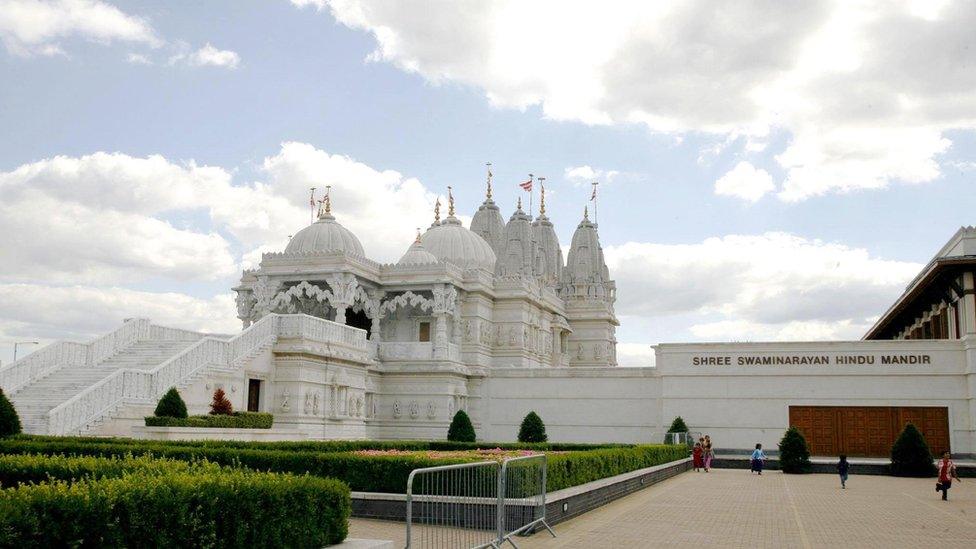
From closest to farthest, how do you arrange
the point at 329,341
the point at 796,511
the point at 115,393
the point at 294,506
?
the point at 294,506
the point at 796,511
the point at 115,393
the point at 329,341

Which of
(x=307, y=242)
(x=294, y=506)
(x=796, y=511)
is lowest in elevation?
(x=796, y=511)

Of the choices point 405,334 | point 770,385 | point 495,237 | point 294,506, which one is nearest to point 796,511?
point 294,506

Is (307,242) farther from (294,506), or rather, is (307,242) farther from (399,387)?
(294,506)

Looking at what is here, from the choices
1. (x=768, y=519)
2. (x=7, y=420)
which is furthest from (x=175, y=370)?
(x=768, y=519)

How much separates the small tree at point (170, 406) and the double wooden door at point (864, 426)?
26970mm

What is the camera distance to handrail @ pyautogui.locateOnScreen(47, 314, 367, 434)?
26.1 m

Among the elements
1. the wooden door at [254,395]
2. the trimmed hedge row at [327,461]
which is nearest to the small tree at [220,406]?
the wooden door at [254,395]

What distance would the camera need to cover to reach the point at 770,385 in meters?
41.6

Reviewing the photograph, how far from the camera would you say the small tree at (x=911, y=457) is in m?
31.8

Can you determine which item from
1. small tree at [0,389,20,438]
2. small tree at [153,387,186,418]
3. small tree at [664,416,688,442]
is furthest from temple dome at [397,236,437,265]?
small tree at [0,389,20,438]

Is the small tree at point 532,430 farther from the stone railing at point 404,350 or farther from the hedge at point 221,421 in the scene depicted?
the hedge at point 221,421

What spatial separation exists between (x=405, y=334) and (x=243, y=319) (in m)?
9.49

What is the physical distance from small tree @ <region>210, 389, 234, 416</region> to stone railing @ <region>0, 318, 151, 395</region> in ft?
16.5

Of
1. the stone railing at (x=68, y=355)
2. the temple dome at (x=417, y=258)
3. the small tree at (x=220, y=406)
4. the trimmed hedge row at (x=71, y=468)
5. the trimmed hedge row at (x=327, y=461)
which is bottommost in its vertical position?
the trimmed hedge row at (x=327, y=461)
